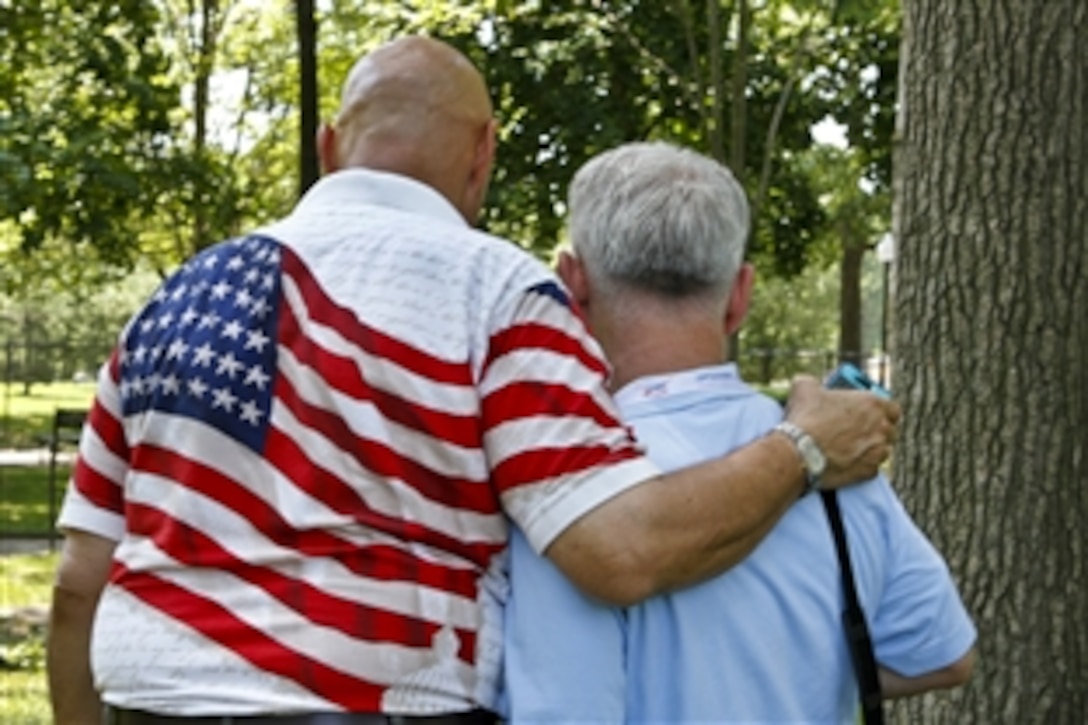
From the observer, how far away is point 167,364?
2.64 m

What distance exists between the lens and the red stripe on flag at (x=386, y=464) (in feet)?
8.11

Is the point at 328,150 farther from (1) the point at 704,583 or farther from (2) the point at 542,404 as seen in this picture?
(1) the point at 704,583

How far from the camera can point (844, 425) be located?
263 cm

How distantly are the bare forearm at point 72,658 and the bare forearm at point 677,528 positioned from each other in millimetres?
776

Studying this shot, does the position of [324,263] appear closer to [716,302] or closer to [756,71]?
[716,302]

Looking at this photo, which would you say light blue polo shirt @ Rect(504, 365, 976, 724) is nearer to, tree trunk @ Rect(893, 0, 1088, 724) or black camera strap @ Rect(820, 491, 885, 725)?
→ black camera strap @ Rect(820, 491, 885, 725)

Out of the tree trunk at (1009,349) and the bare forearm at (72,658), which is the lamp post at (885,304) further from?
the bare forearm at (72,658)

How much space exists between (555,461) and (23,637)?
11.9 m

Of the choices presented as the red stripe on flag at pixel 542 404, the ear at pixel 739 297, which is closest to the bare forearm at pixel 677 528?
the red stripe on flag at pixel 542 404

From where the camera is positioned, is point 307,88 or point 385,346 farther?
point 307,88

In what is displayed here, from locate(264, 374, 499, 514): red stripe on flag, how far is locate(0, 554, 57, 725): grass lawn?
7569 mm

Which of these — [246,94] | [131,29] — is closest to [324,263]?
[131,29]

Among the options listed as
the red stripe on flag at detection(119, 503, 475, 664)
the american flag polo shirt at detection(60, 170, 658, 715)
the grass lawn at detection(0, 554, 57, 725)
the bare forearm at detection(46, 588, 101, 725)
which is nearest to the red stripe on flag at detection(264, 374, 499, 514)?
the american flag polo shirt at detection(60, 170, 658, 715)

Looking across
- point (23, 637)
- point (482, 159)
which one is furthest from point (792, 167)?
point (482, 159)
